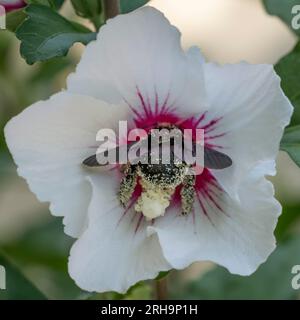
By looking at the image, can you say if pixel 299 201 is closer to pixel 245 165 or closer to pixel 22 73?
pixel 22 73

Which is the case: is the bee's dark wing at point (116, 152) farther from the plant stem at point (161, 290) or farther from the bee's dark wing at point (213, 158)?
the plant stem at point (161, 290)

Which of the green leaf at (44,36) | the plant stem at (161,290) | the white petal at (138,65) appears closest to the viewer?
the white petal at (138,65)

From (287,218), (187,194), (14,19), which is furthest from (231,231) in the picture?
(287,218)

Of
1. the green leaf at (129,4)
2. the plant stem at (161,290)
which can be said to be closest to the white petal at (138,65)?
the green leaf at (129,4)

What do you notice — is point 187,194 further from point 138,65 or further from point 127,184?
point 138,65

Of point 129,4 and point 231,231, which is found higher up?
point 129,4

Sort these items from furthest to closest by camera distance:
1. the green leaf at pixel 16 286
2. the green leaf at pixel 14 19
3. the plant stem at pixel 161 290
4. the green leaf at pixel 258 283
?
the green leaf at pixel 258 283 < the green leaf at pixel 16 286 < the plant stem at pixel 161 290 < the green leaf at pixel 14 19
